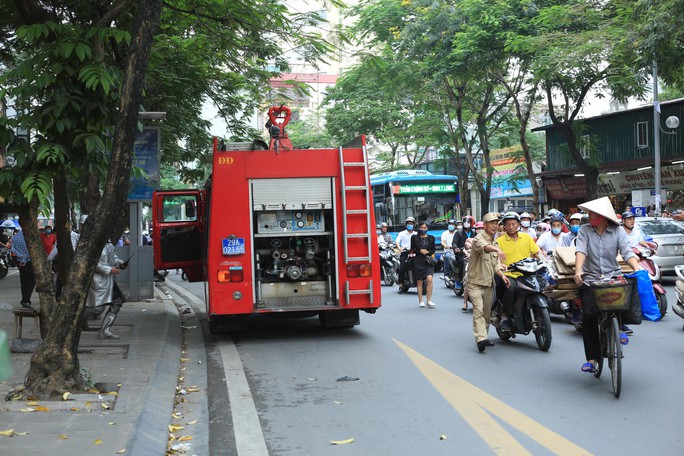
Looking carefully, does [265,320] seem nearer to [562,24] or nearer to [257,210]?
[257,210]

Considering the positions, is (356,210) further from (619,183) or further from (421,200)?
A: (619,183)

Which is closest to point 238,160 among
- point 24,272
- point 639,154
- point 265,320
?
point 265,320

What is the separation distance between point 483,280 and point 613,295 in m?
2.84

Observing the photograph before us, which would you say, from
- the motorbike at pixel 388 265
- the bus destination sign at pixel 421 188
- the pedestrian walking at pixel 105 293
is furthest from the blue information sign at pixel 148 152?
the bus destination sign at pixel 421 188

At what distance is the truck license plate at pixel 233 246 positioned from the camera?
36.4ft

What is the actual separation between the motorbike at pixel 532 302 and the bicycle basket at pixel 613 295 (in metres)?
2.44

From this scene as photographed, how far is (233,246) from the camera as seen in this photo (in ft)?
36.4

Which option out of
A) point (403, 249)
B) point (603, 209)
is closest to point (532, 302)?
point (603, 209)

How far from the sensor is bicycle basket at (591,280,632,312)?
7250 mm

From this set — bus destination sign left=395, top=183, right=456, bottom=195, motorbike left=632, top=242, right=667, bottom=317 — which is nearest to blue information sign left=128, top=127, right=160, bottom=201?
motorbike left=632, top=242, right=667, bottom=317

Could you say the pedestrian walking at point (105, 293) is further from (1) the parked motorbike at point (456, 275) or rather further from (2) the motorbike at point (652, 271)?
(1) the parked motorbike at point (456, 275)

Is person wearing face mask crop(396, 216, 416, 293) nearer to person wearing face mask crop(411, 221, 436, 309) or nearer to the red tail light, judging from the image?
person wearing face mask crop(411, 221, 436, 309)

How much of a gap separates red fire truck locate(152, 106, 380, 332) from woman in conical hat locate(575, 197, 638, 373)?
3947 mm

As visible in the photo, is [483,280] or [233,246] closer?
[483,280]
